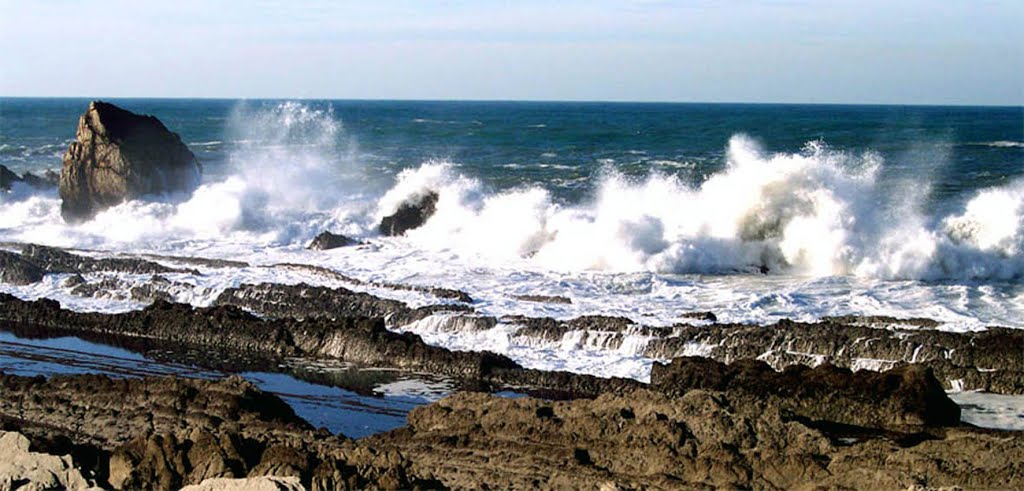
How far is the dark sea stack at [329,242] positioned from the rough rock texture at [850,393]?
46.1 feet

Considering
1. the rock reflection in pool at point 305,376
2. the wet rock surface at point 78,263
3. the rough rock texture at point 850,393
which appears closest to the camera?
the rough rock texture at point 850,393

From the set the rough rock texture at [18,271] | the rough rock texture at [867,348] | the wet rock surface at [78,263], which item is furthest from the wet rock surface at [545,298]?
the rough rock texture at [18,271]

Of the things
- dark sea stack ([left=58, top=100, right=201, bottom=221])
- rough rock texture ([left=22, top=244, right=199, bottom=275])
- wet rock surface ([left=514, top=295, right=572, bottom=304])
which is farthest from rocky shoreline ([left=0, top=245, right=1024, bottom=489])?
dark sea stack ([left=58, top=100, right=201, bottom=221])

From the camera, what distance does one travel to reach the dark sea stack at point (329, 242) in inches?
1029

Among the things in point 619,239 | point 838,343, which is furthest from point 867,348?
point 619,239

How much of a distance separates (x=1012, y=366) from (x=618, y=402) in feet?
19.6

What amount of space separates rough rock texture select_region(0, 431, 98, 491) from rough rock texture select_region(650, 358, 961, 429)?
5212mm

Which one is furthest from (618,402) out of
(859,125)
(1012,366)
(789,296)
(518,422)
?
(859,125)

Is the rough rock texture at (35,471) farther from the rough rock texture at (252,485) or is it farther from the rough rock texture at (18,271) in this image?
the rough rock texture at (18,271)

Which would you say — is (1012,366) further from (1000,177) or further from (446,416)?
(1000,177)

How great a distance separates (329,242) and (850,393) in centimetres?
1580

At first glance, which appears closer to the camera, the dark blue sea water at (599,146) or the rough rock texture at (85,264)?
the rough rock texture at (85,264)

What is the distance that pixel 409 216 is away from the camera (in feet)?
94.0

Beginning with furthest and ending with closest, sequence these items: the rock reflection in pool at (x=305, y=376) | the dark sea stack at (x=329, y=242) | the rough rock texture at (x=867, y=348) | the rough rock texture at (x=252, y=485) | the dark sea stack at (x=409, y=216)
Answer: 1. the dark sea stack at (x=409, y=216)
2. the dark sea stack at (x=329, y=242)
3. the rough rock texture at (x=867, y=348)
4. the rock reflection in pool at (x=305, y=376)
5. the rough rock texture at (x=252, y=485)
